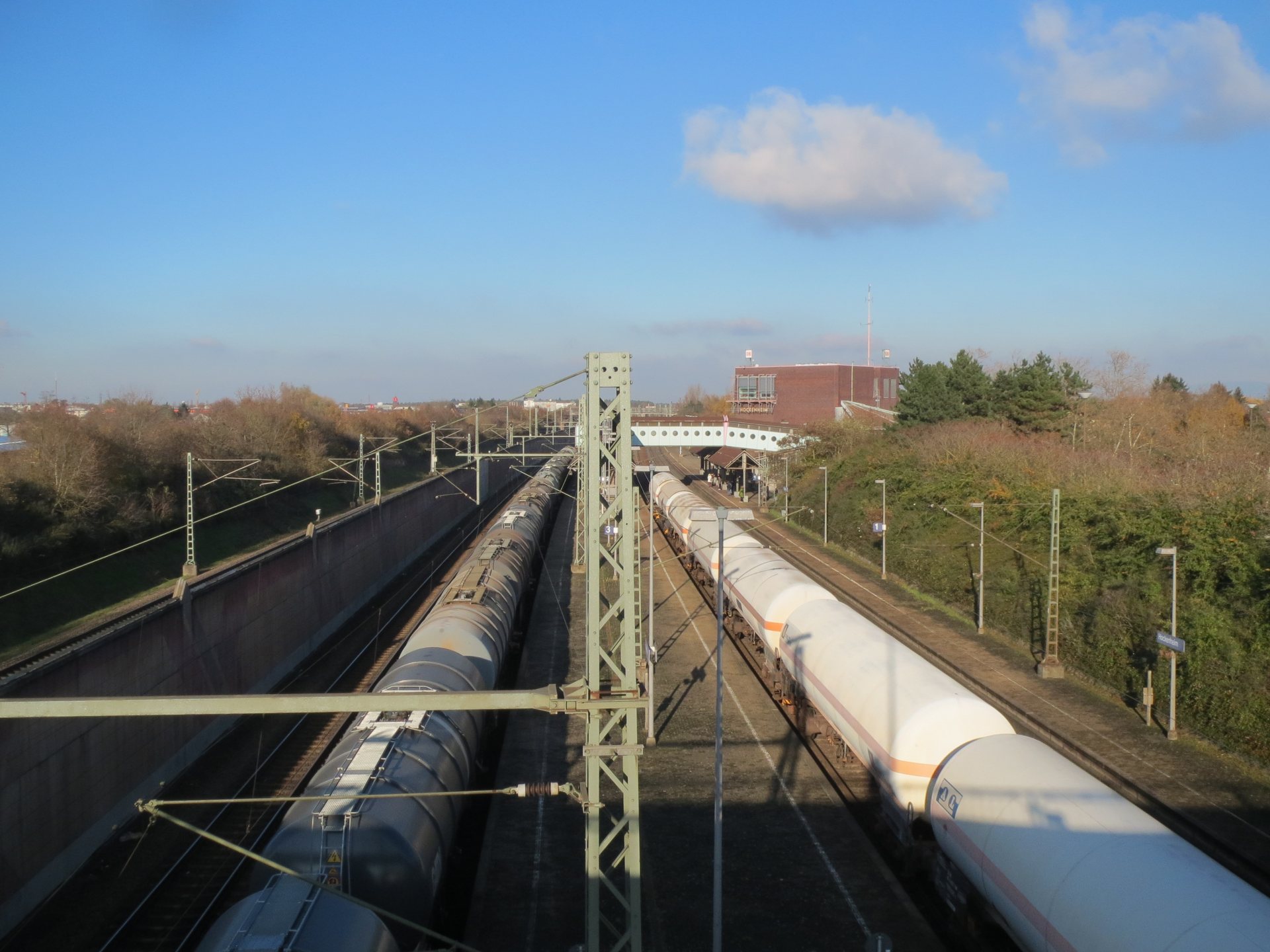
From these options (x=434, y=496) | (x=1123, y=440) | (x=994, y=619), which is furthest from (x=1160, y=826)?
(x=434, y=496)

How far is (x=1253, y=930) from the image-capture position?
22.1 ft

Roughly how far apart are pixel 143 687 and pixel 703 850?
10.4 m

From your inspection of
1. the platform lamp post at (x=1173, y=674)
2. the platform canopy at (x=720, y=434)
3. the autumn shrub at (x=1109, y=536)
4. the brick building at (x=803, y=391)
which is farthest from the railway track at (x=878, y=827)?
the brick building at (x=803, y=391)

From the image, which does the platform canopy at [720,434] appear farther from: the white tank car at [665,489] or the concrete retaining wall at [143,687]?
the concrete retaining wall at [143,687]

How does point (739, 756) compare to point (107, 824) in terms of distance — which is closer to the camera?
point (107, 824)

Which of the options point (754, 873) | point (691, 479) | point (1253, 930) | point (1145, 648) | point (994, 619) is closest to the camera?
point (1253, 930)

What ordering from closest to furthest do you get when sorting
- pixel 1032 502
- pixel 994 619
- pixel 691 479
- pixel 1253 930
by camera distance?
pixel 1253 930 → pixel 994 619 → pixel 1032 502 → pixel 691 479

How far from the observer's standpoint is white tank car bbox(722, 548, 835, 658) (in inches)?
760

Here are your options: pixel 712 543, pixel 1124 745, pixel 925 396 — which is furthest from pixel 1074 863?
pixel 925 396

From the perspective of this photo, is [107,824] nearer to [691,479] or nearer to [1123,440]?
[1123,440]

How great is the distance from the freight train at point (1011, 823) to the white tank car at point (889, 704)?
22mm

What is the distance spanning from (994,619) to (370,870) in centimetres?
2202

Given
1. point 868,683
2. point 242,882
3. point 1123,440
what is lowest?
point 242,882

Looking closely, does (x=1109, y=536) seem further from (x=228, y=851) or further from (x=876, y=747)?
(x=228, y=851)
